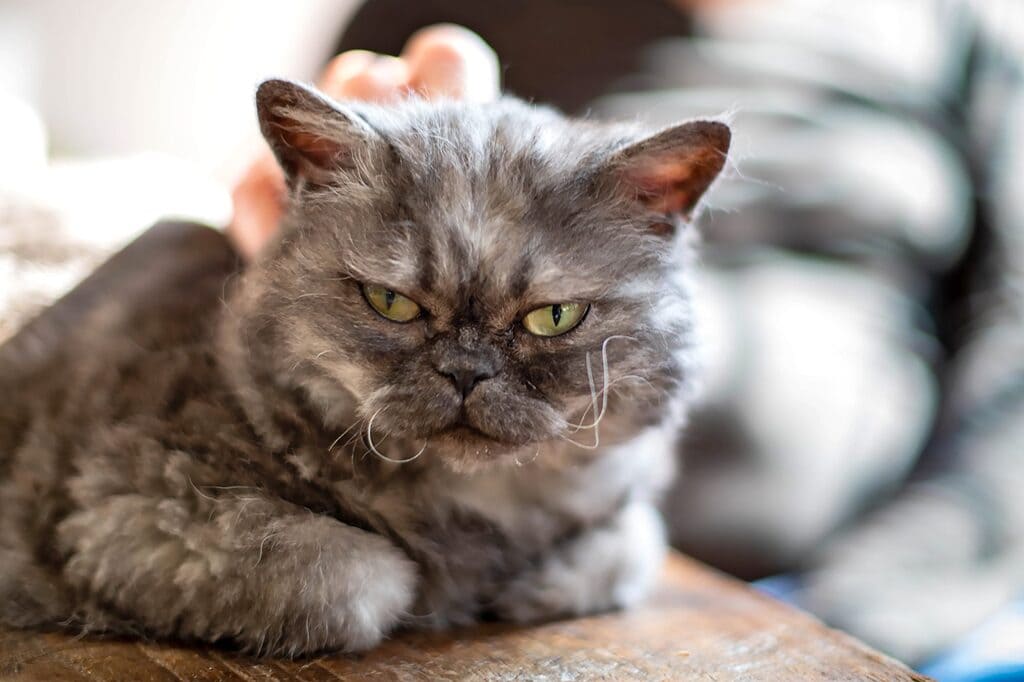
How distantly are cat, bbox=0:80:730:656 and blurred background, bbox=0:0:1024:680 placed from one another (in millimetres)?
490

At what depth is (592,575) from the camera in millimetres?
1297

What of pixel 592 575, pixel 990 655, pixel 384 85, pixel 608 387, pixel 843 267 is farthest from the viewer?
pixel 843 267

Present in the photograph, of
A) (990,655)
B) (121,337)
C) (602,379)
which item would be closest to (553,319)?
(602,379)

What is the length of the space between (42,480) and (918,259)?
2230mm

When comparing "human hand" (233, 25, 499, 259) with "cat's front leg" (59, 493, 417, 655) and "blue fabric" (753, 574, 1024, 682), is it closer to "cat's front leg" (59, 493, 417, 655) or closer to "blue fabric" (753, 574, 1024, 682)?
"cat's front leg" (59, 493, 417, 655)

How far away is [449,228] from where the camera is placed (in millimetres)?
1030

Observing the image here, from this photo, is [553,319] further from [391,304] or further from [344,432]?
[344,432]

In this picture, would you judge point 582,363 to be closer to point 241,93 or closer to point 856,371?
point 856,371

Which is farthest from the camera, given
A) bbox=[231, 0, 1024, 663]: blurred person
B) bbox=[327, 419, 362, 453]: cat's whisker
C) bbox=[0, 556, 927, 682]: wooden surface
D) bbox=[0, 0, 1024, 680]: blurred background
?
bbox=[231, 0, 1024, 663]: blurred person

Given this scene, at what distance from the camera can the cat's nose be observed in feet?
3.29

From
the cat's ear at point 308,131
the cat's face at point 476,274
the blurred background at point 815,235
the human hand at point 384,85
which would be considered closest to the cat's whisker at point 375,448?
the cat's face at point 476,274

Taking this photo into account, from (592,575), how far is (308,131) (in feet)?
2.49

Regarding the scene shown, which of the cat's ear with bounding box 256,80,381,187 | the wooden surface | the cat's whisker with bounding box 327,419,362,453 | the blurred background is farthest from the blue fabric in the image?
the cat's ear with bounding box 256,80,381,187

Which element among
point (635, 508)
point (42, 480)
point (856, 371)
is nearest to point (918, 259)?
point (856, 371)
